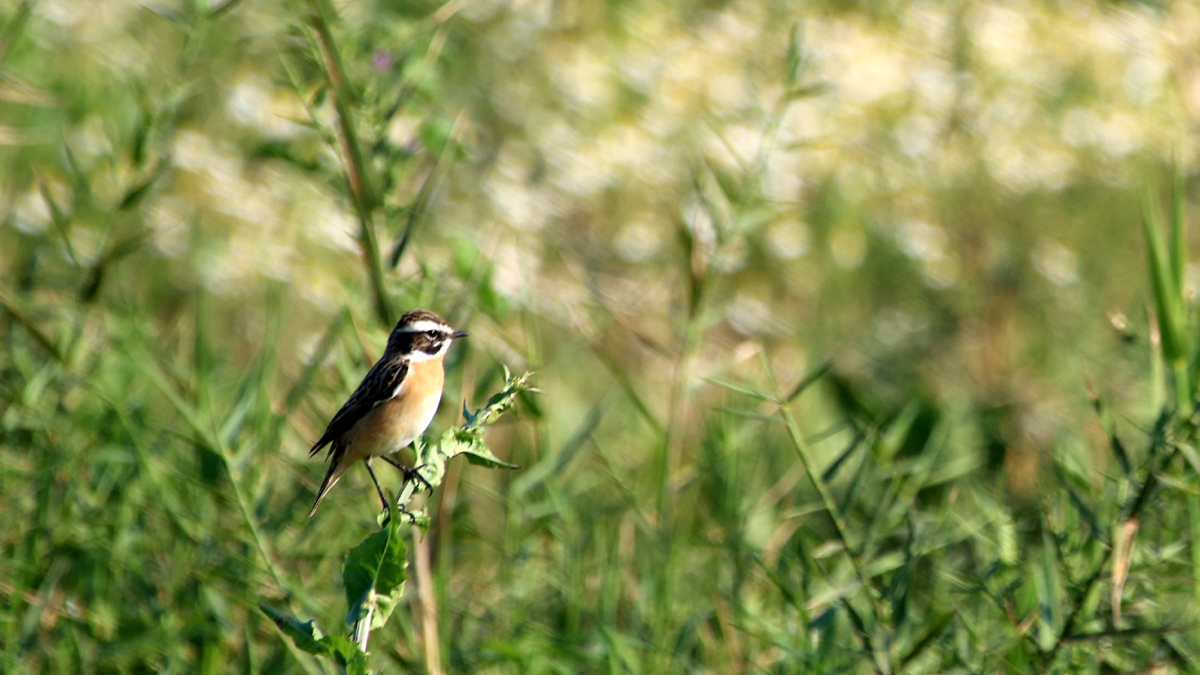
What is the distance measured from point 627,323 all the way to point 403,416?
0.71 metres

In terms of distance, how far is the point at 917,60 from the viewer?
617 centimetres

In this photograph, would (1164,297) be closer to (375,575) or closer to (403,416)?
(403,416)

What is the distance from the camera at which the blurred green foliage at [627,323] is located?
A: 2.09 meters

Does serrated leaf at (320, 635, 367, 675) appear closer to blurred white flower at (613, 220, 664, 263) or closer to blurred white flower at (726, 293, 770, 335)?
blurred white flower at (726, 293, 770, 335)

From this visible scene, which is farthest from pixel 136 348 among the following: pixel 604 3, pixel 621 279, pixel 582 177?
pixel 604 3

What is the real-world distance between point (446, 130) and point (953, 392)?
322 centimetres

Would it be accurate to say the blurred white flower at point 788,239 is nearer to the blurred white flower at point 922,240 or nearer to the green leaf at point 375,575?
the blurred white flower at point 922,240

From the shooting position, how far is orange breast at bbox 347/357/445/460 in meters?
1.66

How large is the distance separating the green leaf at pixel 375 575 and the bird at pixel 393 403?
1.43 ft

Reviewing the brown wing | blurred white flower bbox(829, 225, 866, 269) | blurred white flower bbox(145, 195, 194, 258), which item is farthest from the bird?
blurred white flower bbox(829, 225, 866, 269)


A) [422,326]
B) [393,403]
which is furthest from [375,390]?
[422,326]

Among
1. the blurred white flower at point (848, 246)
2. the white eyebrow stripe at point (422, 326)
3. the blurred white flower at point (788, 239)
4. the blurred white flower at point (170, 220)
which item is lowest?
the blurred white flower at point (848, 246)

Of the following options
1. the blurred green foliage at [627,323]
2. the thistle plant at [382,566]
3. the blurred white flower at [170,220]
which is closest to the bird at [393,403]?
the blurred green foliage at [627,323]

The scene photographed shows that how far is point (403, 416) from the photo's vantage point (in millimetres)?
1688
